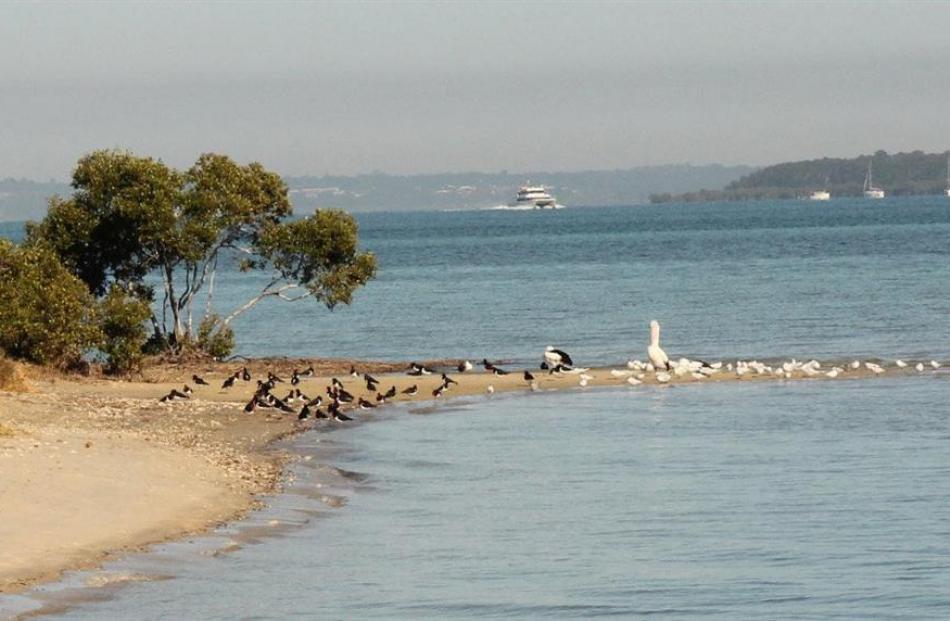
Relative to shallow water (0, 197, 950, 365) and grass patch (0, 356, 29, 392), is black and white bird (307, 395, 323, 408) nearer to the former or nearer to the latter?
grass patch (0, 356, 29, 392)

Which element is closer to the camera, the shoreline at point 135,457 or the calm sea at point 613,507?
the calm sea at point 613,507

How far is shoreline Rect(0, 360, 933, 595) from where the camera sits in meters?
16.2

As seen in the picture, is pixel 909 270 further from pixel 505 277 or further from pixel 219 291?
pixel 219 291

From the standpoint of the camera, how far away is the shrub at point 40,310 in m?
30.2

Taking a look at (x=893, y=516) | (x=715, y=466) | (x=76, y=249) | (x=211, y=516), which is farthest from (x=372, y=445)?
(x=76, y=249)

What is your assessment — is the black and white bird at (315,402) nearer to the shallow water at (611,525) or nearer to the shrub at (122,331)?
the shallow water at (611,525)

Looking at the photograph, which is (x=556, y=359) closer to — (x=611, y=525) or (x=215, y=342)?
(x=215, y=342)

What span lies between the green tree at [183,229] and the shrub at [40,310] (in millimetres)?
2507

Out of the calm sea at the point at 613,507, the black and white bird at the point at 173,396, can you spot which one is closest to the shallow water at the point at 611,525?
the calm sea at the point at 613,507

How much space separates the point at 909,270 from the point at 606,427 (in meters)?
52.1

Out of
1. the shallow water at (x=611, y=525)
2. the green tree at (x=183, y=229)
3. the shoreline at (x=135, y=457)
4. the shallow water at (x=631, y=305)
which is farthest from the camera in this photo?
the shallow water at (x=631, y=305)

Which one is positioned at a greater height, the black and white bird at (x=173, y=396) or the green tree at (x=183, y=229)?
the green tree at (x=183, y=229)

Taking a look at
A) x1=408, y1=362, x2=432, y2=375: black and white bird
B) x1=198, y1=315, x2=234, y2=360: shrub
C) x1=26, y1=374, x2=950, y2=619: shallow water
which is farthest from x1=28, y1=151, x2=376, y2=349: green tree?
x1=26, y1=374, x2=950, y2=619: shallow water

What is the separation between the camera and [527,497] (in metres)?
20.2
